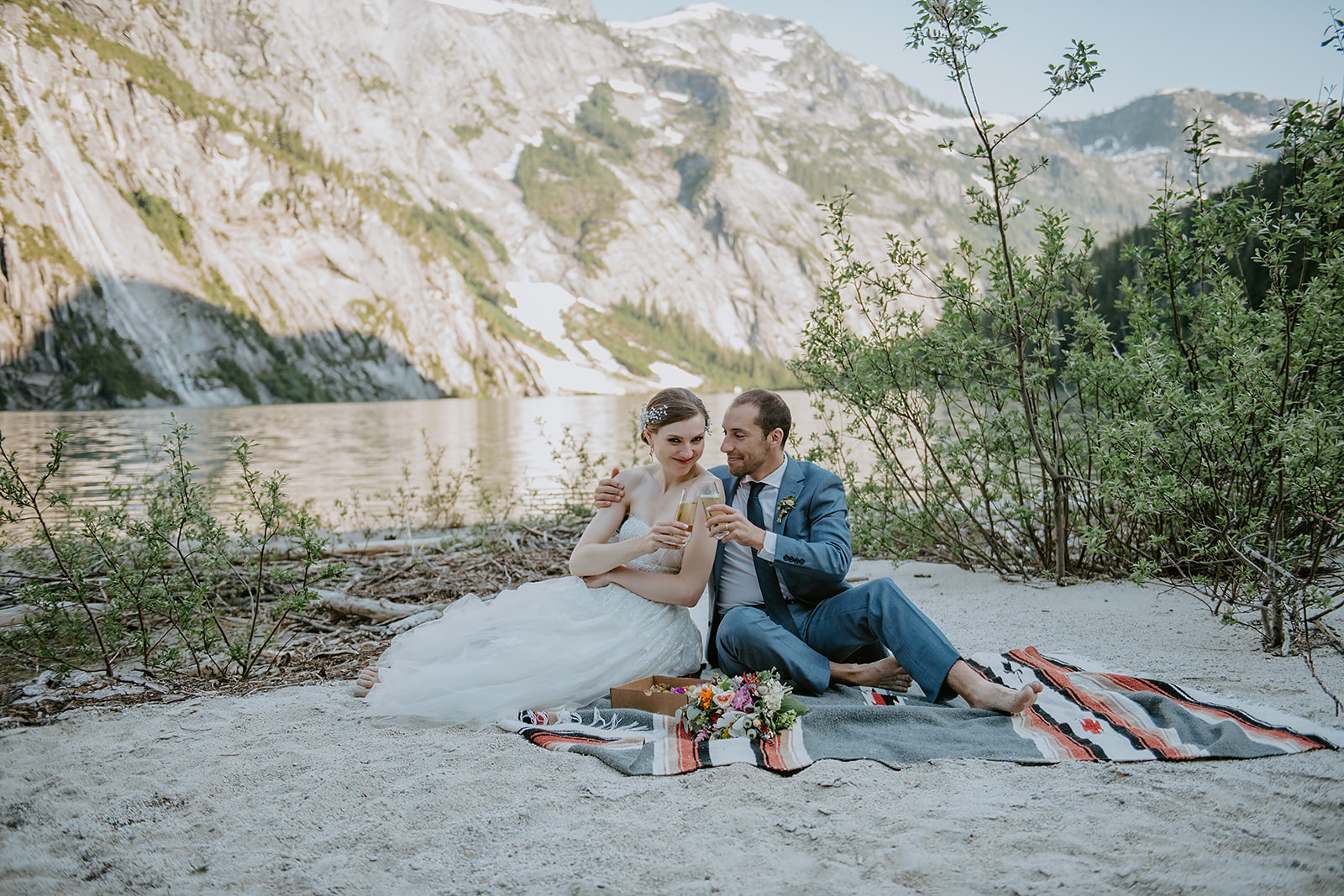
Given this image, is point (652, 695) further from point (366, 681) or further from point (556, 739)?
point (366, 681)


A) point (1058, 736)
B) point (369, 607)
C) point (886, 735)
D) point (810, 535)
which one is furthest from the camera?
point (369, 607)

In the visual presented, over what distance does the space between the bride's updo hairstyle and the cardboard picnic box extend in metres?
1.37

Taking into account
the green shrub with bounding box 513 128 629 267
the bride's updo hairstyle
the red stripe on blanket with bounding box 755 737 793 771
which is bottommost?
the red stripe on blanket with bounding box 755 737 793 771

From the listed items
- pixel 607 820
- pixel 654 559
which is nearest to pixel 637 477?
pixel 654 559

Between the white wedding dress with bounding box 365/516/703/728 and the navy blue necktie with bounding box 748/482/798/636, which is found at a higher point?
the navy blue necktie with bounding box 748/482/798/636

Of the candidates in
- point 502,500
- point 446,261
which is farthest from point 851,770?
point 446,261

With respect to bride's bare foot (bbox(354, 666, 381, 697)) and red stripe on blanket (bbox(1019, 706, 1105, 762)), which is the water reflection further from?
red stripe on blanket (bbox(1019, 706, 1105, 762))

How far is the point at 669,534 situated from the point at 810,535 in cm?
87

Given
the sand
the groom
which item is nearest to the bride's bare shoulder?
the groom

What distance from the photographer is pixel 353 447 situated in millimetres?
29234

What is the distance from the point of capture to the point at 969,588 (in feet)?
23.4

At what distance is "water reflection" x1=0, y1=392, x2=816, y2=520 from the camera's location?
57.7 feet

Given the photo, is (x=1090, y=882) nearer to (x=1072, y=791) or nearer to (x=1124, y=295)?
(x=1072, y=791)

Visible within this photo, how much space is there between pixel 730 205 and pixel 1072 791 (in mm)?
192859
